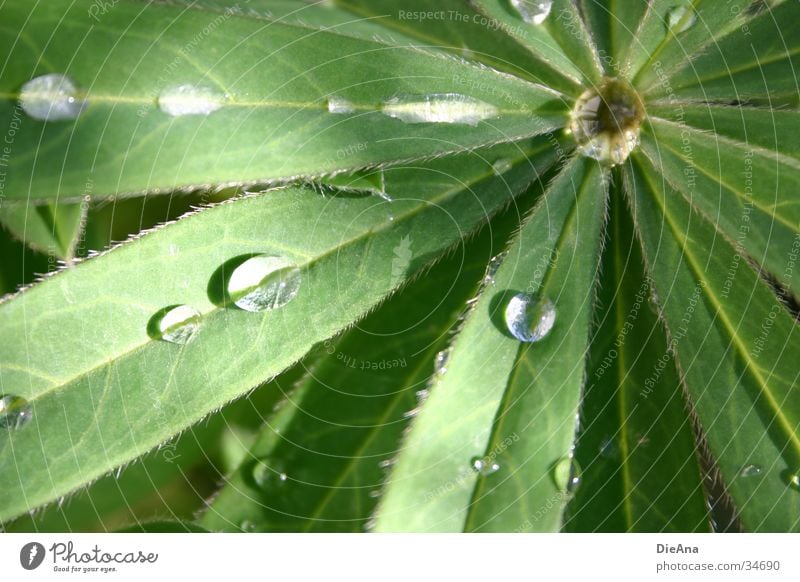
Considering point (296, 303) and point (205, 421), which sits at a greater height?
point (296, 303)

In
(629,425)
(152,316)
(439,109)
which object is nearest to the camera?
(152,316)

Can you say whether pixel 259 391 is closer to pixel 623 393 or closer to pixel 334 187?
pixel 334 187

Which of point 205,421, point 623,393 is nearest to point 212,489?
point 205,421

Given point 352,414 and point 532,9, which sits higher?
point 532,9

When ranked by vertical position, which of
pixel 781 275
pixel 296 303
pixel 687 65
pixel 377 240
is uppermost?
pixel 687 65

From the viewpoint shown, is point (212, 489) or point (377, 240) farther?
point (212, 489)
